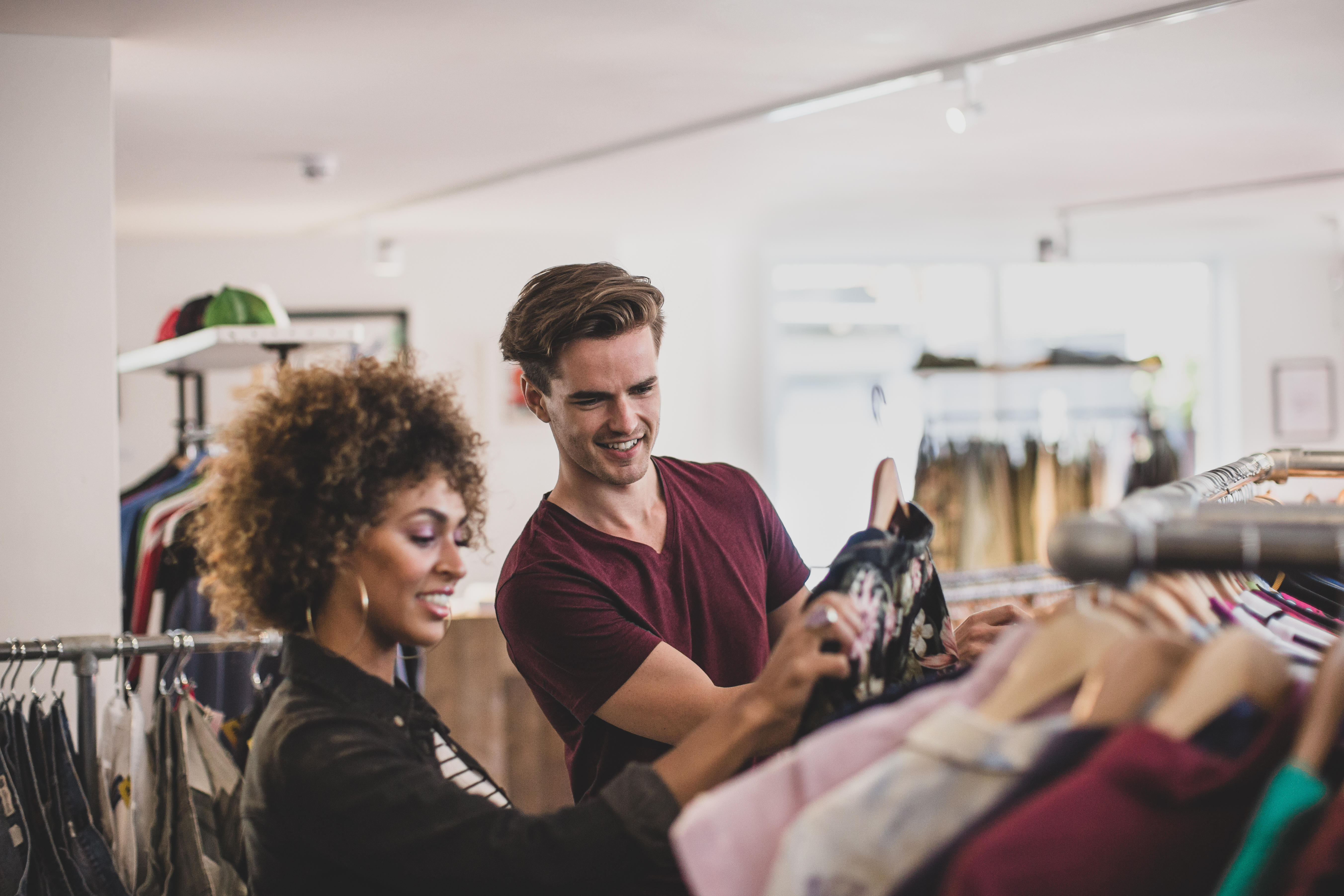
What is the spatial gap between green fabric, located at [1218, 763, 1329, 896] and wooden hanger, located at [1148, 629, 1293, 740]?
2.4 inches

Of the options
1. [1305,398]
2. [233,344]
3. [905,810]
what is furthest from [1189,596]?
[1305,398]

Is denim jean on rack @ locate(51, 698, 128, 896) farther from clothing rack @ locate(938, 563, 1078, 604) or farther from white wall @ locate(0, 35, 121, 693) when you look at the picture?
clothing rack @ locate(938, 563, 1078, 604)

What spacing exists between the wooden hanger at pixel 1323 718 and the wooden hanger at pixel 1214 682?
4 cm

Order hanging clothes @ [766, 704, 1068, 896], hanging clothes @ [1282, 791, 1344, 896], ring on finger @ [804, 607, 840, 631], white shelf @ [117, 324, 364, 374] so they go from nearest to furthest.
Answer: hanging clothes @ [1282, 791, 1344, 896] < hanging clothes @ [766, 704, 1068, 896] < ring on finger @ [804, 607, 840, 631] < white shelf @ [117, 324, 364, 374]

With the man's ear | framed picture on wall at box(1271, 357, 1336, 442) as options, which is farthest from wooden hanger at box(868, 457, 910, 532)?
framed picture on wall at box(1271, 357, 1336, 442)

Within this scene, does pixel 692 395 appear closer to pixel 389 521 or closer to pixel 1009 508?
pixel 1009 508

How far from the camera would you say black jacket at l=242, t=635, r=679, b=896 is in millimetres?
1045

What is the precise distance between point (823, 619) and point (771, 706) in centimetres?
10

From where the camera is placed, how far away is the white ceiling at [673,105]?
291 centimetres

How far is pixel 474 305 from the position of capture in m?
6.10

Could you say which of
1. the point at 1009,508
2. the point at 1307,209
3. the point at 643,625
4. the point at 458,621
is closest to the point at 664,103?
the point at 458,621

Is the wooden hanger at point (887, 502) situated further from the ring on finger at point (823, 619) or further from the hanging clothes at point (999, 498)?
the hanging clothes at point (999, 498)

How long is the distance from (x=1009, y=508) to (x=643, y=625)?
438 centimetres

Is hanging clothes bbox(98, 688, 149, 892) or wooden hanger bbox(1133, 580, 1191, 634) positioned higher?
wooden hanger bbox(1133, 580, 1191, 634)
